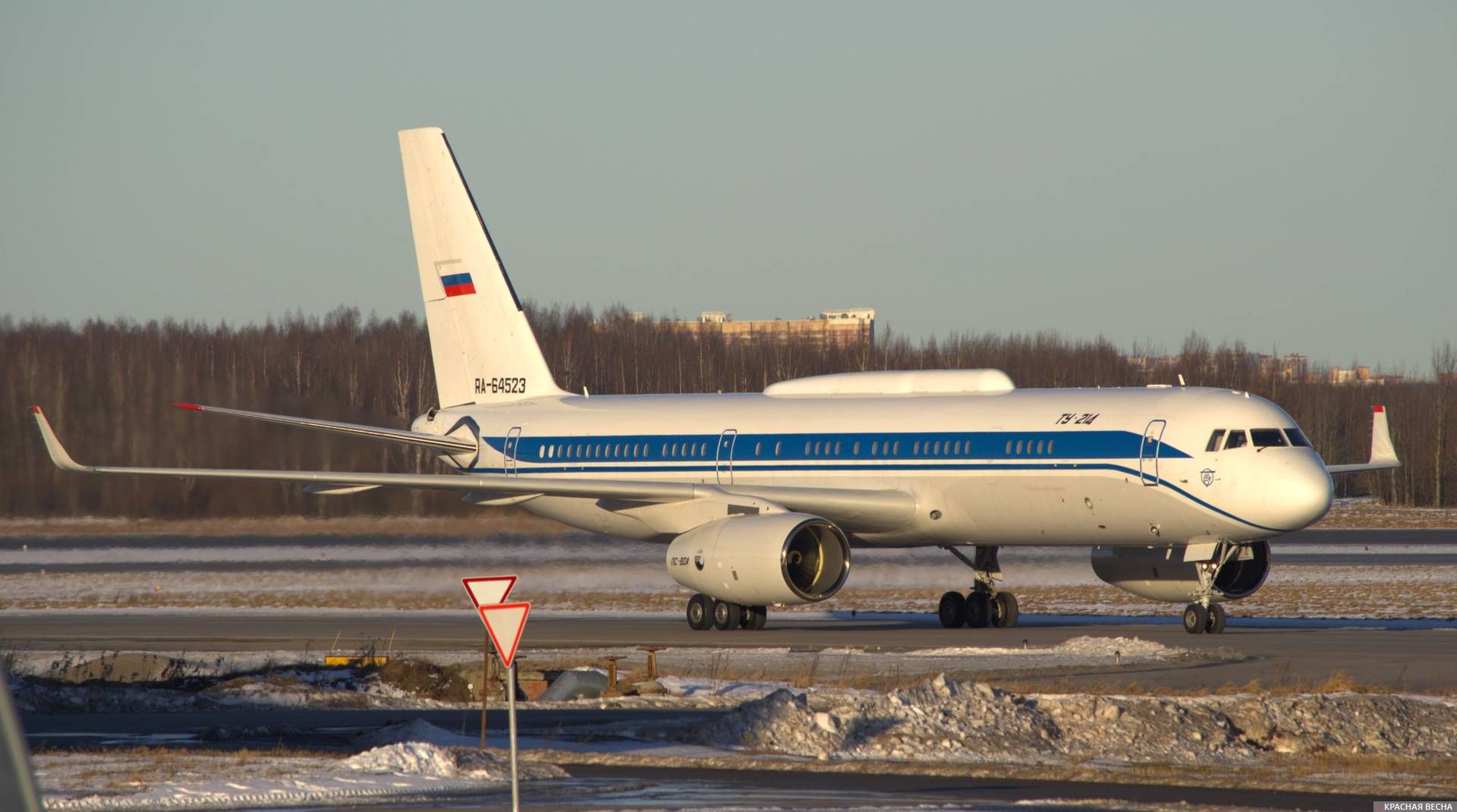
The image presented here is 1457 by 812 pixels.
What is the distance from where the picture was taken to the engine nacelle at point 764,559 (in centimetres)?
2606

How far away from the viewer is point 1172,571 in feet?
91.8

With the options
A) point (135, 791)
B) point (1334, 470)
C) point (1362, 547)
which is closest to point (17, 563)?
point (1334, 470)

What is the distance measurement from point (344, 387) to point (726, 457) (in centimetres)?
3034

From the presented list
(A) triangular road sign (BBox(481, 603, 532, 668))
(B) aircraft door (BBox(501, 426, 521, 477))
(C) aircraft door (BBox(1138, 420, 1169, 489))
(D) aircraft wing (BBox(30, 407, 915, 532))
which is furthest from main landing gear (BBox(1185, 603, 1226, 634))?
(A) triangular road sign (BBox(481, 603, 532, 668))

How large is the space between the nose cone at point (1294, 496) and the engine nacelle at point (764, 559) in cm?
638

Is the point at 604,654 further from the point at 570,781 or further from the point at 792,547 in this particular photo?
the point at 570,781

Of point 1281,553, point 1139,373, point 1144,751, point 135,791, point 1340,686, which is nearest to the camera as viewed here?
point 135,791

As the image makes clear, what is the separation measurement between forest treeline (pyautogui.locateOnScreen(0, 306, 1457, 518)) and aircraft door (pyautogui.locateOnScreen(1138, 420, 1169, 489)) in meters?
17.2

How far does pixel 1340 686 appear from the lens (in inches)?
685

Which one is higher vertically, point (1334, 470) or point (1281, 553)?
point (1334, 470)

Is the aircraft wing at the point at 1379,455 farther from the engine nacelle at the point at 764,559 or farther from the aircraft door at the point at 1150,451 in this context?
the engine nacelle at the point at 764,559

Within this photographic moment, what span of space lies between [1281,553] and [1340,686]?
114 feet

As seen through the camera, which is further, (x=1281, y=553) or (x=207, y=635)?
(x=1281, y=553)

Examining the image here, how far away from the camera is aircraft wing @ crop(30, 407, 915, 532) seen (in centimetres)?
2809
